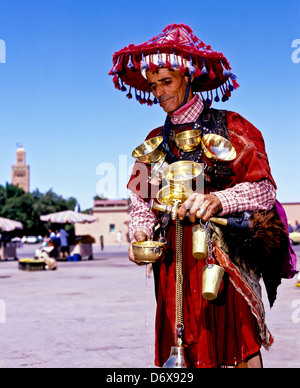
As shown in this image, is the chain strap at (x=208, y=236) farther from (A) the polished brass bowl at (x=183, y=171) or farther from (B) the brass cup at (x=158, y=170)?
(B) the brass cup at (x=158, y=170)

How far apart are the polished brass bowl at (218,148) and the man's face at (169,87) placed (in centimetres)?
29

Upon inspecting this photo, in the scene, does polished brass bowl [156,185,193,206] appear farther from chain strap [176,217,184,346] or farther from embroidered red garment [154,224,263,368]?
embroidered red garment [154,224,263,368]

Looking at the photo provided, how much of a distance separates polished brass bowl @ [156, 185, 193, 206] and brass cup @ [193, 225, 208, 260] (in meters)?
0.14

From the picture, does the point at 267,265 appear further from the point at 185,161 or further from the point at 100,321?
the point at 100,321

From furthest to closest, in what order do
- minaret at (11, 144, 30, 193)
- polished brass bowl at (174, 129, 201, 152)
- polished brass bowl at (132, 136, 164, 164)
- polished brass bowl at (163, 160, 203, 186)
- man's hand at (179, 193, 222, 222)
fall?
1. minaret at (11, 144, 30, 193)
2. polished brass bowl at (132, 136, 164, 164)
3. polished brass bowl at (174, 129, 201, 152)
4. polished brass bowl at (163, 160, 203, 186)
5. man's hand at (179, 193, 222, 222)

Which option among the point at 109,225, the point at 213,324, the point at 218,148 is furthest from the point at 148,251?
the point at 109,225

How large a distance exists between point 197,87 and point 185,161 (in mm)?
641

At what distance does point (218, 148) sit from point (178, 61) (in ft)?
1.52

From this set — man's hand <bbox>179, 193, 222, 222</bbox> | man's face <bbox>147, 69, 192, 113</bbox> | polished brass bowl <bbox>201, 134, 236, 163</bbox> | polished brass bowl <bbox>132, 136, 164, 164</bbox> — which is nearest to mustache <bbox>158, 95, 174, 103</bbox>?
man's face <bbox>147, 69, 192, 113</bbox>

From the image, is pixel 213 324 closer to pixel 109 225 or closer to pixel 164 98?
pixel 164 98

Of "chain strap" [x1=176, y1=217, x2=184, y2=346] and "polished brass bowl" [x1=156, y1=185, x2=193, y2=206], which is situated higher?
"polished brass bowl" [x1=156, y1=185, x2=193, y2=206]

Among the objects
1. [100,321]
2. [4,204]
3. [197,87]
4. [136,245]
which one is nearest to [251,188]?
[136,245]

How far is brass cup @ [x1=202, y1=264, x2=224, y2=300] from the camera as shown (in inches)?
88.7

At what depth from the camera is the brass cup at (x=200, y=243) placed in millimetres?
2264
